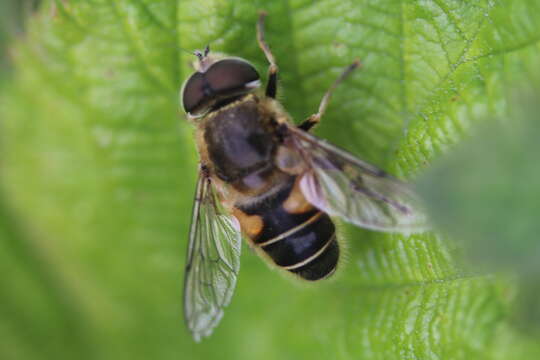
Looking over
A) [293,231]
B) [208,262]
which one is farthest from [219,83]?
[208,262]

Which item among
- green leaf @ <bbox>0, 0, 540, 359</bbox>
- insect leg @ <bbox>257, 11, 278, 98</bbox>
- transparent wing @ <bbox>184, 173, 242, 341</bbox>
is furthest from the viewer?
transparent wing @ <bbox>184, 173, 242, 341</bbox>

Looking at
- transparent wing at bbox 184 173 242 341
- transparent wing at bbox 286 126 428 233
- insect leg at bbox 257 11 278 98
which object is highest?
insect leg at bbox 257 11 278 98

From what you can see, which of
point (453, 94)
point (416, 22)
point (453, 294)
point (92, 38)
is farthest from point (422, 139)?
point (92, 38)

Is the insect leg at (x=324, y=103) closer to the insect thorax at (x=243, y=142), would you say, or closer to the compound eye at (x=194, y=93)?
the insect thorax at (x=243, y=142)

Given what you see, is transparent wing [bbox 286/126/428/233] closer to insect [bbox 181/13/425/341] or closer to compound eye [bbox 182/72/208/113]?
insect [bbox 181/13/425/341]

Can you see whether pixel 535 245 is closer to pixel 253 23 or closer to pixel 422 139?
pixel 422 139

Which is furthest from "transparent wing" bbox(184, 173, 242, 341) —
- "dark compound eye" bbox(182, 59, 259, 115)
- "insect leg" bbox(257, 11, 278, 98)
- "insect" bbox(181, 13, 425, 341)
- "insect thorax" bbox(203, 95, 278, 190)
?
"insect leg" bbox(257, 11, 278, 98)

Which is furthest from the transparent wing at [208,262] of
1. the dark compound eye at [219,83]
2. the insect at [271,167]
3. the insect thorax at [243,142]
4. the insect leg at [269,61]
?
the insect leg at [269,61]
